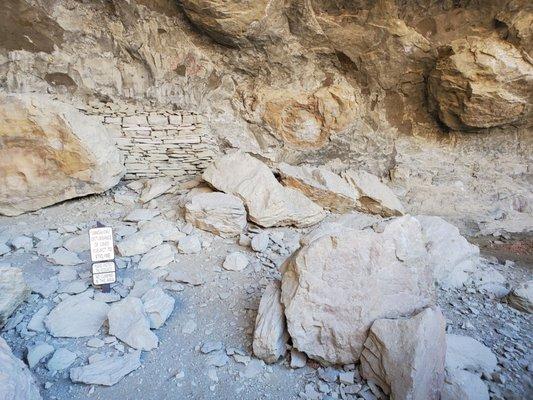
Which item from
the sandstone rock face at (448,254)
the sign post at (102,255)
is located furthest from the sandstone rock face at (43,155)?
the sandstone rock face at (448,254)

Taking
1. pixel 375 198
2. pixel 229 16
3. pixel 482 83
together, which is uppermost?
pixel 229 16

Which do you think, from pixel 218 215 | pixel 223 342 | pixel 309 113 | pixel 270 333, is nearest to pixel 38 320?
pixel 223 342

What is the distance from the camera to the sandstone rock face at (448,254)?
3086mm

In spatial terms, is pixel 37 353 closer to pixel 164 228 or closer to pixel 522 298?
pixel 164 228

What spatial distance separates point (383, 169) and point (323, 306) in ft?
14.1

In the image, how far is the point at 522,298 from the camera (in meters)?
2.68

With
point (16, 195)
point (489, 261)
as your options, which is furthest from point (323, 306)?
point (16, 195)

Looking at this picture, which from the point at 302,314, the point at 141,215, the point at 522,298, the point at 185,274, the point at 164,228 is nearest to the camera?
the point at 302,314

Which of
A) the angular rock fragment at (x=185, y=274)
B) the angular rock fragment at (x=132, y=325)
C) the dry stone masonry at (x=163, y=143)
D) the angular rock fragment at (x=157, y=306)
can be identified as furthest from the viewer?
the dry stone masonry at (x=163, y=143)

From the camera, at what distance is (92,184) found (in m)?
4.11

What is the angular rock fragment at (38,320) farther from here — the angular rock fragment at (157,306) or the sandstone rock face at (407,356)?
the sandstone rock face at (407,356)

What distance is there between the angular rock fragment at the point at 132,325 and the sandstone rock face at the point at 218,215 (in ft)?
4.53

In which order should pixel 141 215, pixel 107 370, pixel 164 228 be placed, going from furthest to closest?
pixel 141 215 < pixel 164 228 < pixel 107 370

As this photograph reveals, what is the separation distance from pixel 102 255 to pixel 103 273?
0.15 metres
